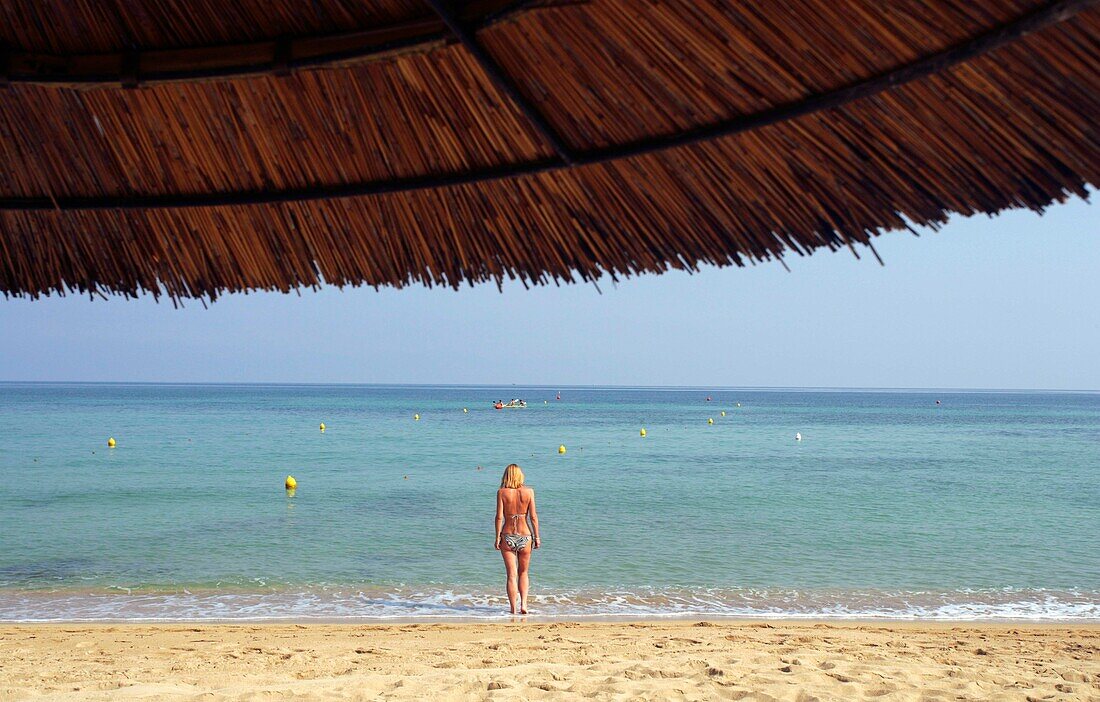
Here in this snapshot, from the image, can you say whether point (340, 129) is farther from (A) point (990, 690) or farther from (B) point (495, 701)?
(A) point (990, 690)

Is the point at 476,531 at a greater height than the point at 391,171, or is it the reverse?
the point at 391,171

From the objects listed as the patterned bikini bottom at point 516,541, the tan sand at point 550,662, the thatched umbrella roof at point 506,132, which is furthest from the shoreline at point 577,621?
the thatched umbrella roof at point 506,132

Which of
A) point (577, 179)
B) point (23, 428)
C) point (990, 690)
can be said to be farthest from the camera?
point (23, 428)

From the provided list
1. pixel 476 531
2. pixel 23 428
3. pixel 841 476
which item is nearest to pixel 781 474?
pixel 841 476

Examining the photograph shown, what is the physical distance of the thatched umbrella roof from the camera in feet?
5.24

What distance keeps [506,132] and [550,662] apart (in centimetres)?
427

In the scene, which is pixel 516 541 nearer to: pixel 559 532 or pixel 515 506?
pixel 515 506

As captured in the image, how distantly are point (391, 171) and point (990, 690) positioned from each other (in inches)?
178

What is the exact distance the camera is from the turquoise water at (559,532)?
914 centimetres

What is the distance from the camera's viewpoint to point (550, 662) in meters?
5.60

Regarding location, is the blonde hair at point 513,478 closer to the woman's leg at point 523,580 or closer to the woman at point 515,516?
the woman at point 515,516

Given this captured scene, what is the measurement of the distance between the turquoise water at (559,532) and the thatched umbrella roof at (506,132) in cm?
643

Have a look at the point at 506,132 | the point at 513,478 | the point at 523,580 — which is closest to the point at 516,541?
the point at 513,478

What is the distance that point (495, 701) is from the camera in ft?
14.9
